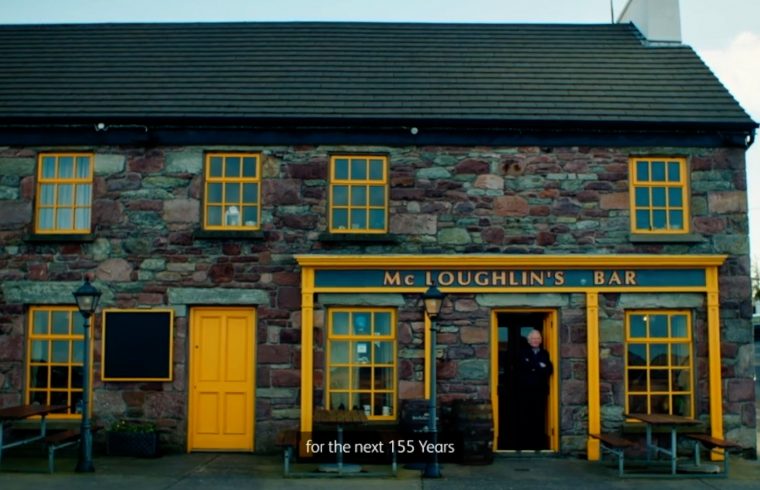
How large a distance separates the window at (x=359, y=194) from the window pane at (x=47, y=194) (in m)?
4.31

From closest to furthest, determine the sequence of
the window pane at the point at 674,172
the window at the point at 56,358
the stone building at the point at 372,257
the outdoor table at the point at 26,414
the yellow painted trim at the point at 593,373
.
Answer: the outdoor table at the point at 26,414
the yellow painted trim at the point at 593,373
the stone building at the point at 372,257
the window at the point at 56,358
the window pane at the point at 674,172

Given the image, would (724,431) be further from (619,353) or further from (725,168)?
(725,168)

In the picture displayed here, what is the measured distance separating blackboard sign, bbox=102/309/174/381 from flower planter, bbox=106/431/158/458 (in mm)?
847

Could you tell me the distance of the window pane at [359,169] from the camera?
45.1 ft

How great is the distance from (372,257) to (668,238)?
448 centimetres

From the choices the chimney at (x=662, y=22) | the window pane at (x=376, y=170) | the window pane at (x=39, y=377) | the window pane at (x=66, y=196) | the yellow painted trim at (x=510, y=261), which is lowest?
the window pane at (x=39, y=377)

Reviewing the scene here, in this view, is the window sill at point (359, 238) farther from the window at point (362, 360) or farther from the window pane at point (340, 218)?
the window at point (362, 360)

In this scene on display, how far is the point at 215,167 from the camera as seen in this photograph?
13781 millimetres

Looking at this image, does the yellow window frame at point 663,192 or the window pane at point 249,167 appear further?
the window pane at point 249,167

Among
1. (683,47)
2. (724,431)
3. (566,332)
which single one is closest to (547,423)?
(566,332)

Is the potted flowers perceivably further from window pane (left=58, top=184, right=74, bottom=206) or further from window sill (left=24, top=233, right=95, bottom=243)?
window pane (left=58, top=184, right=74, bottom=206)

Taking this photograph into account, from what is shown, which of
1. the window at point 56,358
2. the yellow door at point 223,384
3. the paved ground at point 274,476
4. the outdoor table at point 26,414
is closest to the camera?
the paved ground at point 274,476

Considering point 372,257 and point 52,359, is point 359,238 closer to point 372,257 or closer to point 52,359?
point 372,257

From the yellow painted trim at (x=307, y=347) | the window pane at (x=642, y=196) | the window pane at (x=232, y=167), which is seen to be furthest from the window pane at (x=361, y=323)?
the window pane at (x=642, y=196)
